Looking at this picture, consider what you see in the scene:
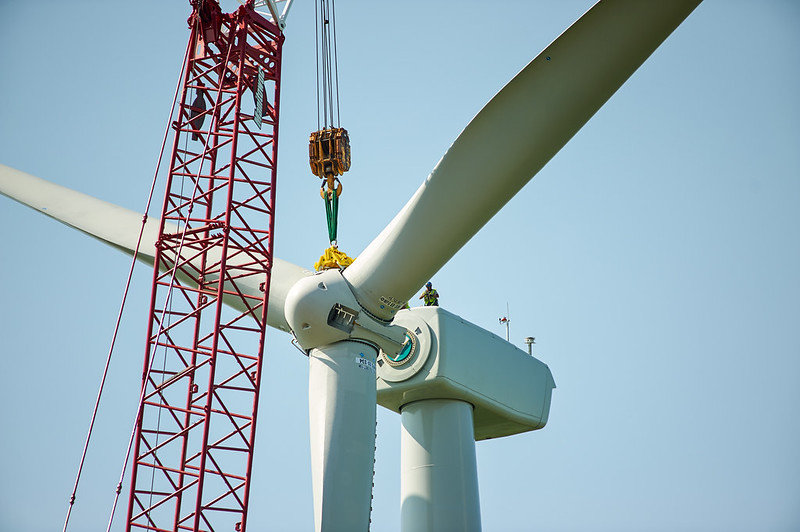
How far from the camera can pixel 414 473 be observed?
18547 millimetres

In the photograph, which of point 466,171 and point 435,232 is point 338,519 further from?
point 466,171

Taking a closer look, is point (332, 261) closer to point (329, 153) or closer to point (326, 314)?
point (326, 314)

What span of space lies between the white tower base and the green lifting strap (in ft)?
13.9

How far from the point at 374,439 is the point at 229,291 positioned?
502 cm

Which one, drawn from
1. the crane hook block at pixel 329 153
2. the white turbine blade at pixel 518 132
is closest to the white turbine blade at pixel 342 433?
the white turbine blade at pixel 518 132

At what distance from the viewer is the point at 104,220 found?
63.9 ft

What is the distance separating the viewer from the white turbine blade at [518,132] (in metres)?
12.6

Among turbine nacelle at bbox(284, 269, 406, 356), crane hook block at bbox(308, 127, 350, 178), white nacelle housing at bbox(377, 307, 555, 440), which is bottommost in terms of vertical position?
turbine nacelle at bbox(284, 269, 406, 356)

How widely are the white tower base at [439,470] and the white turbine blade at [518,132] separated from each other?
15.1ft

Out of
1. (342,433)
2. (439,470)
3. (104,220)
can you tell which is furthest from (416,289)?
(104,220)

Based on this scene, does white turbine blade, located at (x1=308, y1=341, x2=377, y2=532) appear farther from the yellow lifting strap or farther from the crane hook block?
the crane hook block

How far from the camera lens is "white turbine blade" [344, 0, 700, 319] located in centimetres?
1255

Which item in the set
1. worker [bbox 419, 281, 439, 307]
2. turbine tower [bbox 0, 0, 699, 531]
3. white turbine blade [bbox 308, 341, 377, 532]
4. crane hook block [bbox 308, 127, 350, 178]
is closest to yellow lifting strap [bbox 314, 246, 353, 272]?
turbine tower [bbox 0, 0, 699, 531]

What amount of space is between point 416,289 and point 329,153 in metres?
4.48
